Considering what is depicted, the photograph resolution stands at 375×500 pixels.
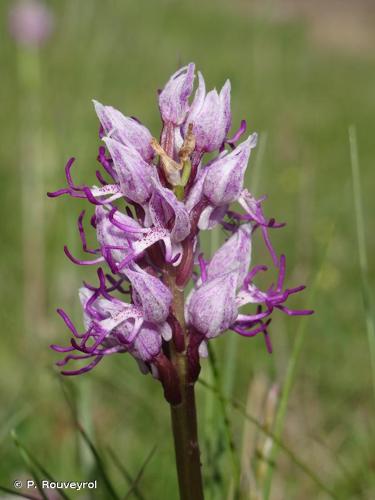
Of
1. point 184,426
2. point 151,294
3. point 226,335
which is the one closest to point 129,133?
point 151,294

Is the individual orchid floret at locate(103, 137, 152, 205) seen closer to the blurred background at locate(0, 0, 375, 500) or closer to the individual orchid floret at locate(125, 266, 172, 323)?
the individual orchid floret at locate(125, 266, 172, 323)

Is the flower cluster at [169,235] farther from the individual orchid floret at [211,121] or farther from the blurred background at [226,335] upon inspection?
the blurred background at [226,335]

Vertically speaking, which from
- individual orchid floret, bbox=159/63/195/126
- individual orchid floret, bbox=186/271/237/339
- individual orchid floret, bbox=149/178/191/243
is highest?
individual orchid floret, bbox=159/63/195/126

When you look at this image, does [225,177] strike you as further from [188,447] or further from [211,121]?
[188,447]

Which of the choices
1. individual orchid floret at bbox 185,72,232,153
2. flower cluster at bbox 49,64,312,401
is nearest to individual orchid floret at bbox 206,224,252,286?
flower cluster at bbox 49,64,312,401

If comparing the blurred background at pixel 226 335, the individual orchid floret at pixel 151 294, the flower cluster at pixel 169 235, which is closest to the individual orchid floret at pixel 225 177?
the flower cluster at pixel 169 235

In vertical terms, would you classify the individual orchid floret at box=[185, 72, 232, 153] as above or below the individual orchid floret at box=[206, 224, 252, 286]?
above

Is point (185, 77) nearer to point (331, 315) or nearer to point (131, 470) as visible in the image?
point (131, 470)
